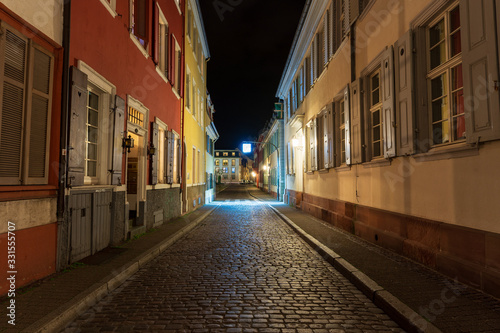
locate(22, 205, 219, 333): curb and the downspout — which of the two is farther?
the downspout

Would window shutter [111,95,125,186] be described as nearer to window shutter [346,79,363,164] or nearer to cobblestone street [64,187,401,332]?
cobblestone street [64,187,401,332]

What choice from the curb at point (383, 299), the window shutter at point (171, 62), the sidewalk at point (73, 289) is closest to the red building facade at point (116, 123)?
the window shutter at point (171, 62)

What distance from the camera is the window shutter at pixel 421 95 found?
6020 millimetres

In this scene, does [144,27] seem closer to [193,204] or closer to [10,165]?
[10,165]

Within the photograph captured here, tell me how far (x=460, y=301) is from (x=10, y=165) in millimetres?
6093

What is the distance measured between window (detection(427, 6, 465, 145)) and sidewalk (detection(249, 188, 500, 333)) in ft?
7.38

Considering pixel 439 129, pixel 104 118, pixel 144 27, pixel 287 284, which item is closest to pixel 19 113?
pixel 104 118

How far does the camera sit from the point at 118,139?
782 centimetres

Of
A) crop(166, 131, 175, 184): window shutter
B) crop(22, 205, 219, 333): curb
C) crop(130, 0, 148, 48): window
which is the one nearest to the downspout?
crop(22, 205, 219, 333): curb

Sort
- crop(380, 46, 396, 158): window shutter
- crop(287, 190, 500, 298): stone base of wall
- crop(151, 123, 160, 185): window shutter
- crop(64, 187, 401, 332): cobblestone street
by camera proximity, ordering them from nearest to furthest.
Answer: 1. crop(64, 187, 401, 332): cobblestone street
2. crop(287, 190, 500, 298): stone base of wall
3. crop(380, 46, 396, 158): window shutter
4. crop(151, 123, 160, 185): window shutter

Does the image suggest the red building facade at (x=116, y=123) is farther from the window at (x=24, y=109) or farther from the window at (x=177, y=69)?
the window at (x=177, y=69)

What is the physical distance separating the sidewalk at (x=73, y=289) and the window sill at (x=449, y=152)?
5568mm

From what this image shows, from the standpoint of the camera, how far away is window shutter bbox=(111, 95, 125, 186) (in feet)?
24.9

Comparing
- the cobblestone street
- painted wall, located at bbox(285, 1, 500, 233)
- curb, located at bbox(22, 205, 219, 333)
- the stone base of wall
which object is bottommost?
the cobblestone street
